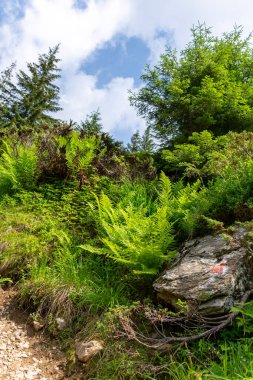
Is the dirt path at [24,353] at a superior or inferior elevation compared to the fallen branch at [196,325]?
inferior

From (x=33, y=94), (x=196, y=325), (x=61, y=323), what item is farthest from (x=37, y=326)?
(x=33, y=94)

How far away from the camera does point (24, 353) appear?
318 centimetres

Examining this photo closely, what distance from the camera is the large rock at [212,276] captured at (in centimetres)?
278

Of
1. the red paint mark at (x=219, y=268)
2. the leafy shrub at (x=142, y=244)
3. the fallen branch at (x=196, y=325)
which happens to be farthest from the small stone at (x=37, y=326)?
the red paint mark at (x=219, y=268)

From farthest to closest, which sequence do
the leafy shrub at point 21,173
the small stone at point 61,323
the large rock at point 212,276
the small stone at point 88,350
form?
the leafy shrub at point 21,173 → the small stone at point 61,323 → the small stone at point 88,350 → the large rock at point 212,276

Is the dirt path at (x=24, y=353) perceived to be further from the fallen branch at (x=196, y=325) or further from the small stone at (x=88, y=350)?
the fallen branch at (x=196, y=325)

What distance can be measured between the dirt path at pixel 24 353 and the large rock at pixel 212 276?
4.07 feet

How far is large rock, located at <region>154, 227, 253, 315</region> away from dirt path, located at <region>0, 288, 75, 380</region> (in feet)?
4.07

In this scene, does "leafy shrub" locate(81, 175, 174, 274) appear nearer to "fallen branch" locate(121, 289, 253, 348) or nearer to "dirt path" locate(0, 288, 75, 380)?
"fallen branch" locate(121, 289, 253, 348)

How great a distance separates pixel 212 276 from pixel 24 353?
80.4 inches

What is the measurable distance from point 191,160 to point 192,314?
4022 mm

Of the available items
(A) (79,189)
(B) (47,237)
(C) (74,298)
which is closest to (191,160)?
(A) (79,189)

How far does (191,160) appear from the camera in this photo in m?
6.26

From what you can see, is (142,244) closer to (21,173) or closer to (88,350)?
(88,350)
